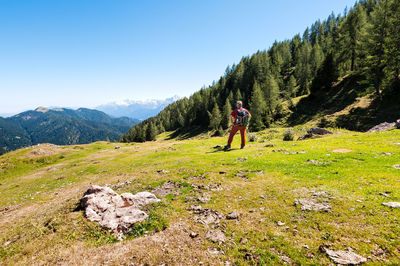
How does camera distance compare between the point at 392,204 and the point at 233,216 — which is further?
the point at 233,216

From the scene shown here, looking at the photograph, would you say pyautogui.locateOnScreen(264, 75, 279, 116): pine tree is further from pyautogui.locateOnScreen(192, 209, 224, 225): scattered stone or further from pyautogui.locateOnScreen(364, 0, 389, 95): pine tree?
pyautogui.locateOnScreen(192, 209, 224, 225): scattered stone

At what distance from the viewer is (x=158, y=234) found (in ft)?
20.9

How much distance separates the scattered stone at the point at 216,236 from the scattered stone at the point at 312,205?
3.66 metres

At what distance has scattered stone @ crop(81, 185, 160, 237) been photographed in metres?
6.85

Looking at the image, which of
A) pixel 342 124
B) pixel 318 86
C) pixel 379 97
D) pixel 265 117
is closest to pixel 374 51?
pixel 379 97

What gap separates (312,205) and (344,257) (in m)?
2.76

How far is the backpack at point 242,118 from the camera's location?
18.5 m

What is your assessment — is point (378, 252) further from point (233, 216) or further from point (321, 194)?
point (233, 216)

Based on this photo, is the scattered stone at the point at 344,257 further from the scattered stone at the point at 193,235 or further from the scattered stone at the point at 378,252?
the scattered stone at the point at 193,235

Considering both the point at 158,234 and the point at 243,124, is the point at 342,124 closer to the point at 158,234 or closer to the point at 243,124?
the point at 243,124

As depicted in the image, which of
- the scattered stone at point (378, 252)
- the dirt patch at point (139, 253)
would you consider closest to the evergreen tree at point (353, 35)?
the scattered stone at point (378, 252)

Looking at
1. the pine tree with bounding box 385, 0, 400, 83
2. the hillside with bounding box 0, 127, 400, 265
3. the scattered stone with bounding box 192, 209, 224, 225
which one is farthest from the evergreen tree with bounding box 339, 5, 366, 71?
the scattered stone with bounding box 192, 209, 224, 225

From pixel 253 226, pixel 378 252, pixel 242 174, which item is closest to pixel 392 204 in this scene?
pixel 378 252

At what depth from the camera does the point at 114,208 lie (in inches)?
306
